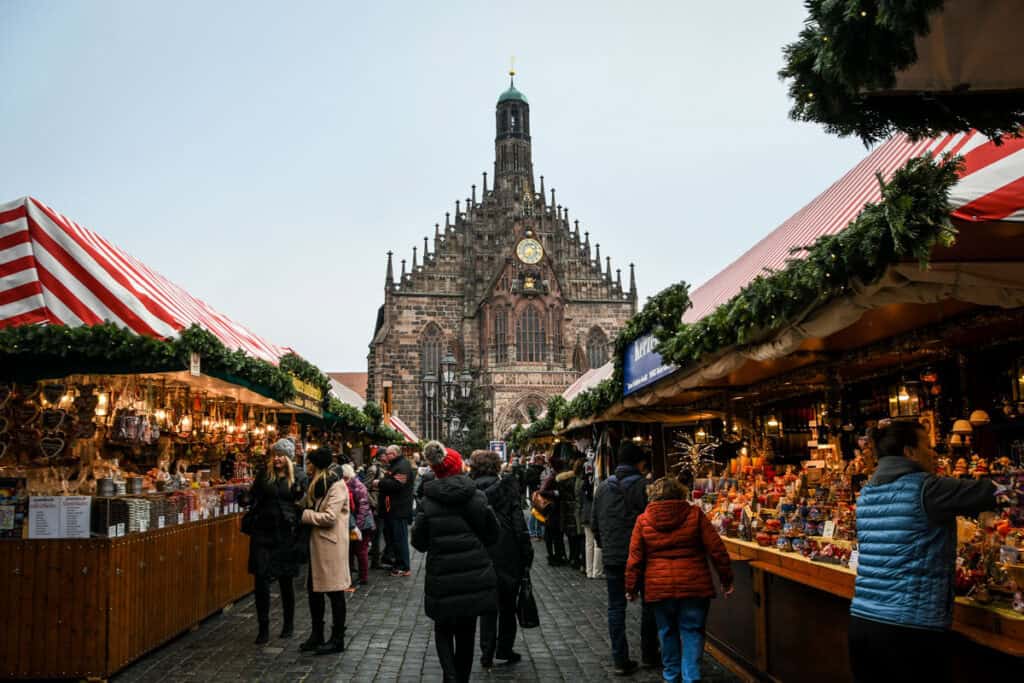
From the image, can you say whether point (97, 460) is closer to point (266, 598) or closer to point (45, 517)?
point (45, 517)

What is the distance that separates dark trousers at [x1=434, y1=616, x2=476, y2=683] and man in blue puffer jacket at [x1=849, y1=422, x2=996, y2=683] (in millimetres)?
2228

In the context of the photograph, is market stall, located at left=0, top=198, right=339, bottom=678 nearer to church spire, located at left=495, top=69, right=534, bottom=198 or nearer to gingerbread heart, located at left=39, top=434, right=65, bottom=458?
gingerbread heart, located at left=39, top=434, right=65, bottom=458

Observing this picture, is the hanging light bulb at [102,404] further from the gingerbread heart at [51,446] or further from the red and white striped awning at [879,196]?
the red and white striped awning at [879,196]

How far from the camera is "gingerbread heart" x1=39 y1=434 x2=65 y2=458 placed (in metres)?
7.38

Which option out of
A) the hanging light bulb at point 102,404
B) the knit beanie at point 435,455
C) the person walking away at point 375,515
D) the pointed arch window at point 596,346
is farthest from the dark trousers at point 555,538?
the pointed arch window at point 596,346

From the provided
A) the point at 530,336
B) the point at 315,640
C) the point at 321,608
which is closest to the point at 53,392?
the point at 321,608

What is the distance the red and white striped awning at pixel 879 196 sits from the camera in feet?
11.6

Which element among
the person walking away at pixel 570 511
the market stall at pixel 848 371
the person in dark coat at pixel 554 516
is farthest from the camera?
the person in dark coat at pixel 554 516

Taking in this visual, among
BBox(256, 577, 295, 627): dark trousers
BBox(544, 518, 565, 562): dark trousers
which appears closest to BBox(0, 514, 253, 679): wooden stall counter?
BBox(256, 577, 295, 627): dark trousers

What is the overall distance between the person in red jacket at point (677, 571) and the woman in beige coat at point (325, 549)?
8.06 feet

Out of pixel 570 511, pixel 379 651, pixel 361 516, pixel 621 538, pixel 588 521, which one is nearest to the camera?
pixel 621 538

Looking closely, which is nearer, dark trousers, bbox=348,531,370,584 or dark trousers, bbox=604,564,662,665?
dark trousers, bbox=604,564,662,665

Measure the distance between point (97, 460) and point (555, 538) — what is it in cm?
740

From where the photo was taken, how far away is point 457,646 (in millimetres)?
5246
